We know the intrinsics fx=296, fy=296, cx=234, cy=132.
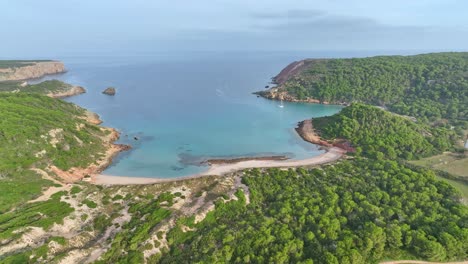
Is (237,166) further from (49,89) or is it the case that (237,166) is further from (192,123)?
(49,89)

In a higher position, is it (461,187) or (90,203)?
(90,203)

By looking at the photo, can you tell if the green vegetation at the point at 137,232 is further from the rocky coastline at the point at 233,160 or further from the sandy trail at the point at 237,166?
the rocky coastline at the point at 233,160

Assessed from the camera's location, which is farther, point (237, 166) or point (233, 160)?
point (233, 160)

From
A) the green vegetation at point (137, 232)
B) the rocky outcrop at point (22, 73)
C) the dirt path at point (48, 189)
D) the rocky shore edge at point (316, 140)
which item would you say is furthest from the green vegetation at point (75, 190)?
the rocky outcrop at point (22, 73)

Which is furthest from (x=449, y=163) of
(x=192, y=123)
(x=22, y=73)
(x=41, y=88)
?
(x=22, y=73)

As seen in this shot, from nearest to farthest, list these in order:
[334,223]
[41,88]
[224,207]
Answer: [334,223]
[224,207]
[41,88]

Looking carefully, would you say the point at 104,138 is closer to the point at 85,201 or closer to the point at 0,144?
the point at 0,144
